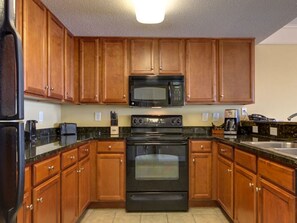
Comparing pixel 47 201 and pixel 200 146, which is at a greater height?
pixel 200 146

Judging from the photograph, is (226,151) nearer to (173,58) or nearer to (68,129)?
(173,58)

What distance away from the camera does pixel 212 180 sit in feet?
10.5

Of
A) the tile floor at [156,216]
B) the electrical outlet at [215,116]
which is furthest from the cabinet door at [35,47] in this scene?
the electrical outlet at [215,116]

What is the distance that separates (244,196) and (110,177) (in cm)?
154

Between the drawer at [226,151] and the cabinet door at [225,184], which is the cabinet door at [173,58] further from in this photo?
the cabinet door at [225,184]

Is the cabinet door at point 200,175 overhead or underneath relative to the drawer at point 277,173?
underneath

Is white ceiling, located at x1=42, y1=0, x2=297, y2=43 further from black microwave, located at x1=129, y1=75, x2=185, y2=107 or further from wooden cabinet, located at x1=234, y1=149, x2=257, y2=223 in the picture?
wooden cabinet, located at x1=234, y1=149, x2=257, y2=223

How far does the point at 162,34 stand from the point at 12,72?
8.65 feet

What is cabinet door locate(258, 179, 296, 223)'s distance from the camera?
4.79 ft

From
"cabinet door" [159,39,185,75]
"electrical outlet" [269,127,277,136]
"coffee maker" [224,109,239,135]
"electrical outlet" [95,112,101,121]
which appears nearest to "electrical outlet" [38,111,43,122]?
"electrical outlet" [95,112,101,121]

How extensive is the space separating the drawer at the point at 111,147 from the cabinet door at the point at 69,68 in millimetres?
692

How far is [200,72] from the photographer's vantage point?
3.49 m

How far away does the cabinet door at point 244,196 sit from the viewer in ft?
6.65

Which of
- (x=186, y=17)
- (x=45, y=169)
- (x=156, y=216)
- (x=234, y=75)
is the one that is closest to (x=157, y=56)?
(x=186, y=17)
